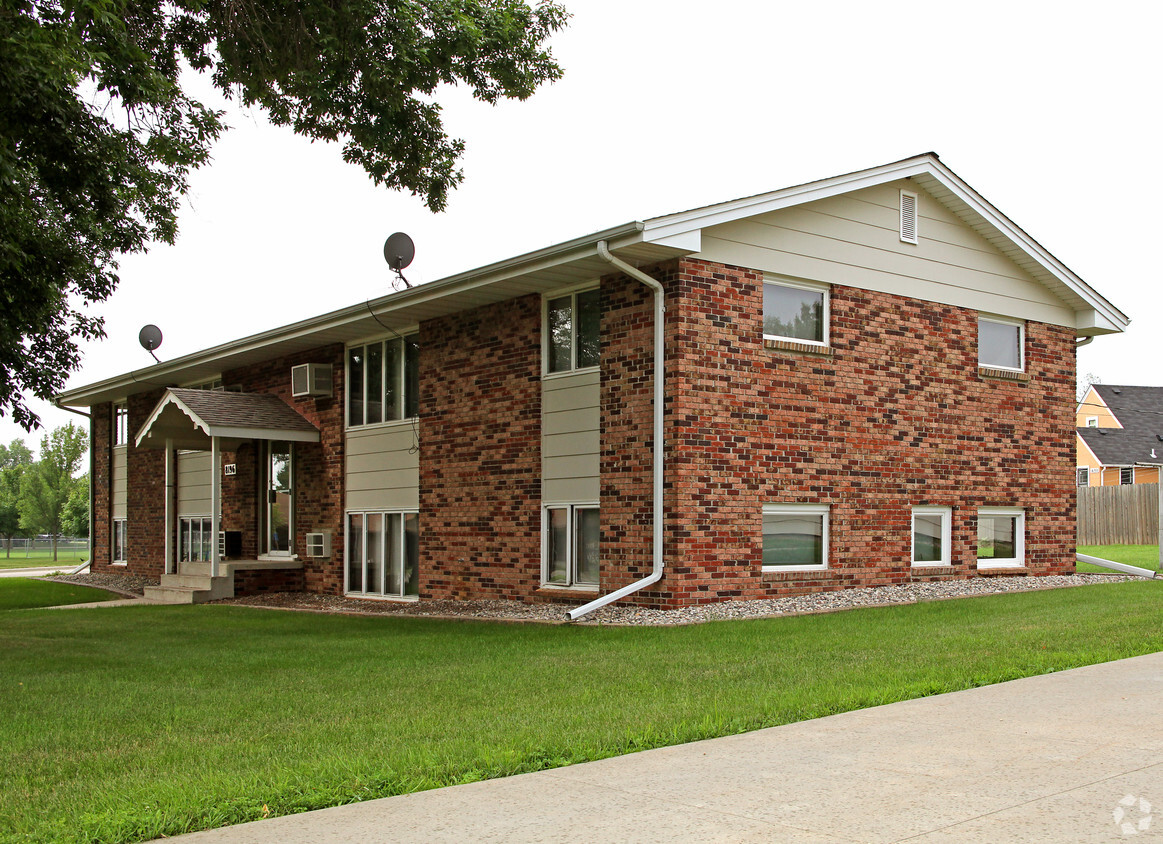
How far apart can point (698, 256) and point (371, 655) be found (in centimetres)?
609

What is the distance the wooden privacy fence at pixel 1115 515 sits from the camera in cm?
3142

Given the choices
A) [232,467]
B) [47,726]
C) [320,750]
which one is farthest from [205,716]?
[232,467]

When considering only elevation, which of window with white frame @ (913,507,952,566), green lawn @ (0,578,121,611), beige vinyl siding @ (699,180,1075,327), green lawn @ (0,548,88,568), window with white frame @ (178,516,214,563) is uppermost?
beige vinyl siding @ (699,180,1075,327)

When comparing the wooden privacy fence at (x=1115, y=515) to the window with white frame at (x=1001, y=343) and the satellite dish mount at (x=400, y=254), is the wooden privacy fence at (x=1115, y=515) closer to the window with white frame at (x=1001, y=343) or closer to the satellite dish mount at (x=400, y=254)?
the window with white frame at (x=1001, y=343)

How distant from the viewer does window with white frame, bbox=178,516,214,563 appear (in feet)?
79.3

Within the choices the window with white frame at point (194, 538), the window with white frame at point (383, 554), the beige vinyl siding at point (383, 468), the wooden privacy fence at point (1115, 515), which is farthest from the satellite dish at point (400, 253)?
the wooden privacy fence at point (1115, 515)

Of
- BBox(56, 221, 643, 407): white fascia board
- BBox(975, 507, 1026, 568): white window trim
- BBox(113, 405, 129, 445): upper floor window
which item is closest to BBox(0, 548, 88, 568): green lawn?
BBox(113, 405, 129, 445): upper floor window

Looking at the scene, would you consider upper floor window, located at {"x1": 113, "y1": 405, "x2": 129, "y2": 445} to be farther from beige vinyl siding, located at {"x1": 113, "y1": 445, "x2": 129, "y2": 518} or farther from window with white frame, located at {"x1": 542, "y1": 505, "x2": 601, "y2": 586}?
window with white frame, located at {"x1": 542, "y1": 505, "x2": 601, "y2": 586}

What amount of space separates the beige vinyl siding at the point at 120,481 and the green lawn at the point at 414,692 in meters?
14.9

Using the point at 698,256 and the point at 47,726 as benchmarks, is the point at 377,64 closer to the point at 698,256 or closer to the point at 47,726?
the point at 698,256

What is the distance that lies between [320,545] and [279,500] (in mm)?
2180

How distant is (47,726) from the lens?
23.9ft

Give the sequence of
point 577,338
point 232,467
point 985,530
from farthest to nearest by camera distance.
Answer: point 232,467
point 985,530
point 577,338

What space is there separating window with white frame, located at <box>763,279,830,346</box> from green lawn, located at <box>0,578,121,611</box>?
13685 millimetres
